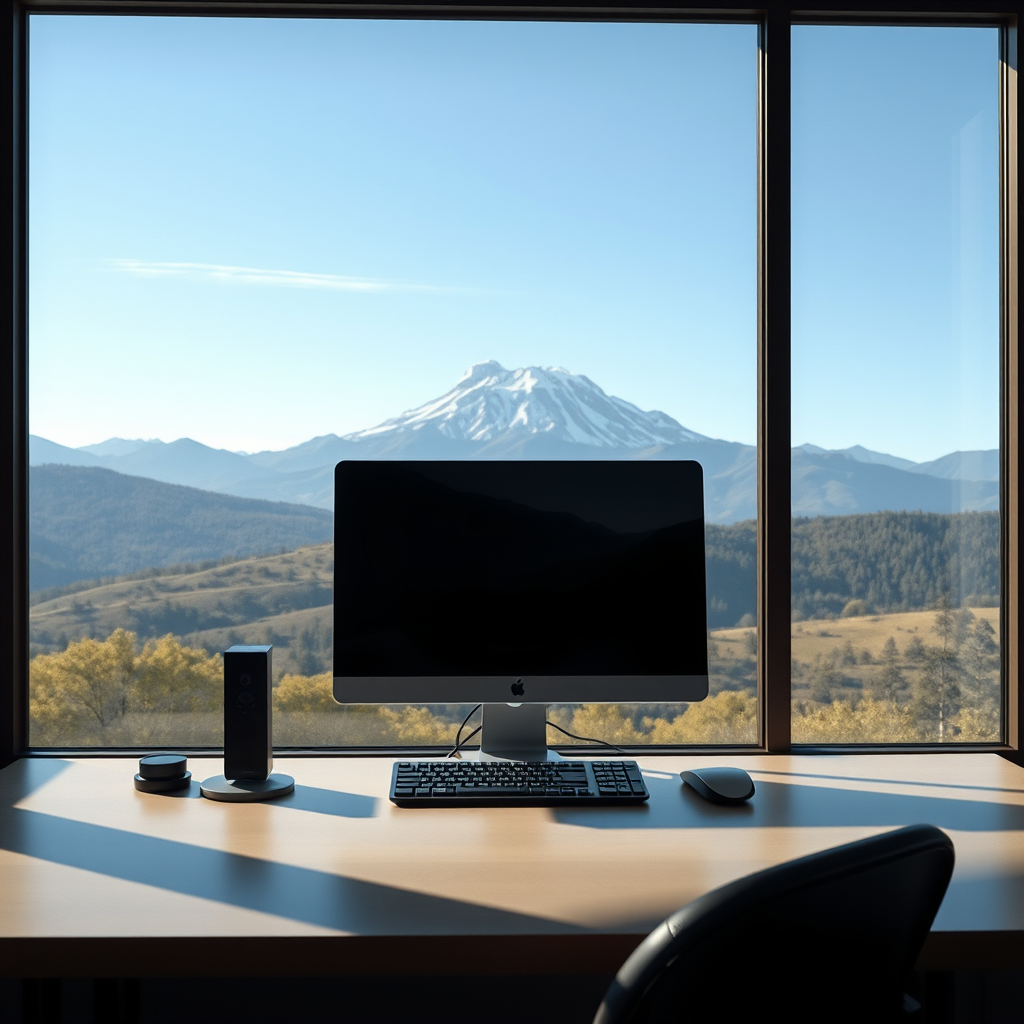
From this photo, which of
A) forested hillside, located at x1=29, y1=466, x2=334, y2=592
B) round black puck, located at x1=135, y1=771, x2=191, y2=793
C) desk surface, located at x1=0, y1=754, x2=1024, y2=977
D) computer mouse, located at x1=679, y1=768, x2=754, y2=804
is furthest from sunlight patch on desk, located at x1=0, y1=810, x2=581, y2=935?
forested hillside, located at x1=29, y1=466, x2=334, y2=592

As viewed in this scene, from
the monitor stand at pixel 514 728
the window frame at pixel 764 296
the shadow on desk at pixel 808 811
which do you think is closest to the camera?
the shadow on desk at pixel 808 811

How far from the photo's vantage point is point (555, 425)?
215 centimetres

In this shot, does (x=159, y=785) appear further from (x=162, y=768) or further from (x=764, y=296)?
(x=764, y=296)

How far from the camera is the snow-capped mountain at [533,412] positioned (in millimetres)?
2090

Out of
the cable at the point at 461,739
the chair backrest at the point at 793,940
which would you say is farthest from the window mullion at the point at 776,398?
the chair backrest at the point at 793,940

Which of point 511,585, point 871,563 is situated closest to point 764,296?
point 871,563

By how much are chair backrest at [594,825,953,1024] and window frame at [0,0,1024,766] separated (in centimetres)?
117

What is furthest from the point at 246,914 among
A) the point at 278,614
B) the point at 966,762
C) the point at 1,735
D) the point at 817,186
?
the point at 817,186

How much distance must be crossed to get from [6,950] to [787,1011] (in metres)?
0.94

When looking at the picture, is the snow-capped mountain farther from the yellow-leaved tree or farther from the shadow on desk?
the shadow on desk

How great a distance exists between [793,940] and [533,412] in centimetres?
148

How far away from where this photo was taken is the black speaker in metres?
Result: 1.68

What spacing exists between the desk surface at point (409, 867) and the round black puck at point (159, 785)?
0.10 feet

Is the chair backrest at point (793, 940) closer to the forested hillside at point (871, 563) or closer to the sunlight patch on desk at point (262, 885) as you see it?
the sunlight patch on desk at point (262, 885)
